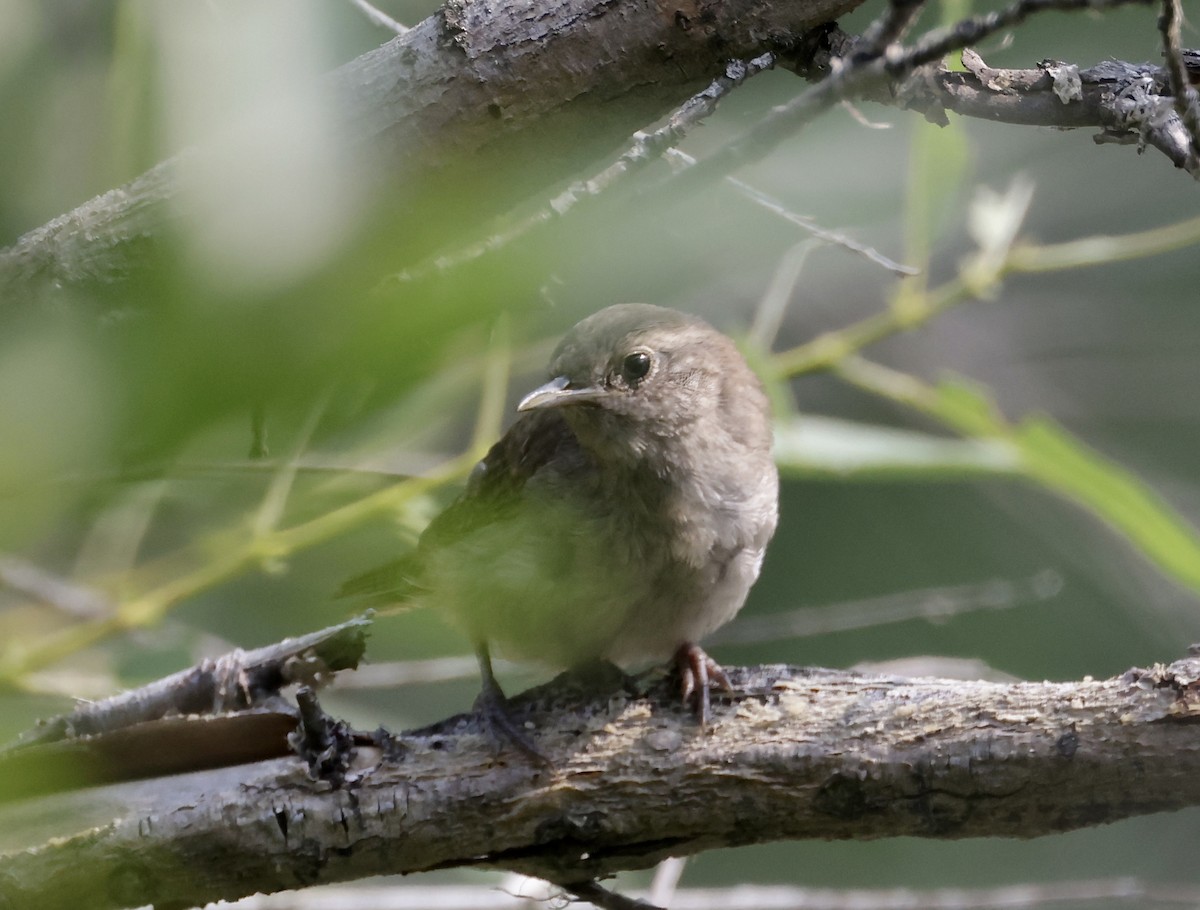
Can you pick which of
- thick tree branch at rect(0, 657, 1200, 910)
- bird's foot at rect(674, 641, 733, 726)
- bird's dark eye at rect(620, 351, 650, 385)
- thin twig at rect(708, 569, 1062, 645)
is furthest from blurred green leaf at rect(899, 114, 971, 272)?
thick tree branch at rect(0, 657, 1200, 910)

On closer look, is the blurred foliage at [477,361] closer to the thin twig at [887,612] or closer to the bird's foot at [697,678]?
the thin twig at [887,612]

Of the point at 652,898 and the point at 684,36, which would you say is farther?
the point at 652,898

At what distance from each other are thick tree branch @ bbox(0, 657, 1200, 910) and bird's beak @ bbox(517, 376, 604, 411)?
0.79m

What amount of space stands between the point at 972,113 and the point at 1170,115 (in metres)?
0.29

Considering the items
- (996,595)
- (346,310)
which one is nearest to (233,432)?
(346,310)

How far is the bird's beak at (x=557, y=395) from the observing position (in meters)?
2.81

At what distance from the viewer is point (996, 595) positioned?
13.1 feet

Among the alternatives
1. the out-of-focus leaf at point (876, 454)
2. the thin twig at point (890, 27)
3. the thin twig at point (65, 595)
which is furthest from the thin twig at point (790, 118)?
the thin twig at point (65, 595)

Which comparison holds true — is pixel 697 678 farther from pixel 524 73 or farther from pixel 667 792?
pixel 524 73

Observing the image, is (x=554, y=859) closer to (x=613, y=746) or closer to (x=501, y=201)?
(x=613, y=746)

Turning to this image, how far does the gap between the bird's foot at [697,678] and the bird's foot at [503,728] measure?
314 mm

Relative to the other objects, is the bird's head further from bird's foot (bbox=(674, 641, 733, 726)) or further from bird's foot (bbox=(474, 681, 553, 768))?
bird's foot (bbox=(474, 681, 553, 768))

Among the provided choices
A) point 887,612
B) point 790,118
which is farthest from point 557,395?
point 790,118

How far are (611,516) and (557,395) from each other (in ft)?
1.01
